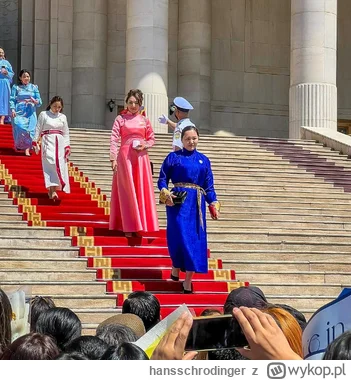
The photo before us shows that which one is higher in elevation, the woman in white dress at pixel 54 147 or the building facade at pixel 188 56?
the building facade at pixel 188 56

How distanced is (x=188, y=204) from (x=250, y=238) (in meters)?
2.65

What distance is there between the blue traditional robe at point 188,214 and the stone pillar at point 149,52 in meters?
12.3

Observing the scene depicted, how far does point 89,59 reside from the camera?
27.7 meters

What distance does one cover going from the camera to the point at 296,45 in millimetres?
23422

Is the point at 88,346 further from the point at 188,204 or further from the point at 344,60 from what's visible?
the point at 344,60

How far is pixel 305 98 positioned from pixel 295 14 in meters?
1.84

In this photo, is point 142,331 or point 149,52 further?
point 149,52

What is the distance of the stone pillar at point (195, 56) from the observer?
93.4ft

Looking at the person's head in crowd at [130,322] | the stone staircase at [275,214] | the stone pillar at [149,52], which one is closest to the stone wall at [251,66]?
the stone pillar at [149,52]

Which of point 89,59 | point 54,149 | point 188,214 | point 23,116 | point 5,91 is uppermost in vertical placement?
point 89,59

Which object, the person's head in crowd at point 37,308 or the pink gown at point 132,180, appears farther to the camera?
the pink gown at point 132,180

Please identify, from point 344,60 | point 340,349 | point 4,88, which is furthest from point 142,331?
point 344,60

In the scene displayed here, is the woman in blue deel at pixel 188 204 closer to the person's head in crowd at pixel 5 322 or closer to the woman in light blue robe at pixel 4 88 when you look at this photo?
the person's head in crowd at pixel 5 322
